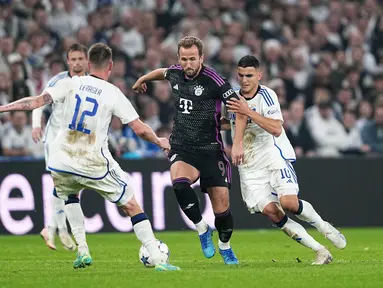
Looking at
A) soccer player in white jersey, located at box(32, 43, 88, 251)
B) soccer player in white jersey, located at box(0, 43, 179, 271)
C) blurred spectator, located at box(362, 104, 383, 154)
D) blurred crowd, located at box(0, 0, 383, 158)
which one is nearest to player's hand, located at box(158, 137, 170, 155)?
soccer player in white jersey, located at box(0, 43, 179, 271)

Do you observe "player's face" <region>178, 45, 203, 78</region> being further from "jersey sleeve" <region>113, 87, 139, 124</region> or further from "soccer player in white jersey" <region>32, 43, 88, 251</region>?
"soccer player in white jersey" <region>32, 43, 88, 251</region>

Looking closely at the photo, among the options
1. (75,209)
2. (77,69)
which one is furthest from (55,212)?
(75,209)

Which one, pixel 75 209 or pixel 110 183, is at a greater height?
pixel 110 183

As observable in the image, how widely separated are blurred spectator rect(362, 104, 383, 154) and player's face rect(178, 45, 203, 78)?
31.2 feet

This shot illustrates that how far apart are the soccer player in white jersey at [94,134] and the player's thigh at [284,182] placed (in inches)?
65.3

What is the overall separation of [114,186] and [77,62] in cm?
331

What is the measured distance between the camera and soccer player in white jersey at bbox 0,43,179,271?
10.3 m

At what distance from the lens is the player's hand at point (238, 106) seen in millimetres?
10953

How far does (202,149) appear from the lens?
1133cm

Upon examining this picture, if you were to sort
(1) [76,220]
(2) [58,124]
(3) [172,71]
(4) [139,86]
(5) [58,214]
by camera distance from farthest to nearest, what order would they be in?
(5) [58,214] → (2) [58,124] → (4) [139,86] → (3) [172,71] → (1) [76,220]

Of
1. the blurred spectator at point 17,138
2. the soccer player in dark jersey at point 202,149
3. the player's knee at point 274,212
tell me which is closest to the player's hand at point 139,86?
the soccer player in dark jersey at point 202,149

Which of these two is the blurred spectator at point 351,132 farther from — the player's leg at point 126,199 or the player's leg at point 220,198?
the player's leg at point 126,199

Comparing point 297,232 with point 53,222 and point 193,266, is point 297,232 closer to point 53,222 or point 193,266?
point 193,266

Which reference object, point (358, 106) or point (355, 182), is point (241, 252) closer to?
point (355, 182)
